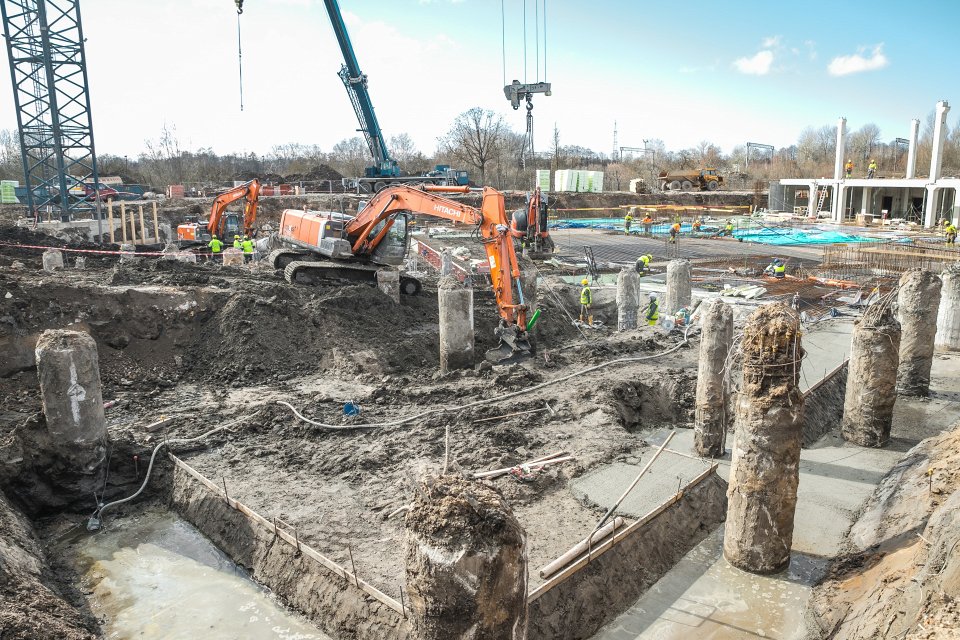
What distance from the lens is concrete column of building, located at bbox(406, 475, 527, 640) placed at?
3.50 meters

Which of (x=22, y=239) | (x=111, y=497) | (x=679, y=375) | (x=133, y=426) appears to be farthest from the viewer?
(x=22, y=239)

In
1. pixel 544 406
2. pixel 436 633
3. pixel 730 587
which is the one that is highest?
pixel 436 633

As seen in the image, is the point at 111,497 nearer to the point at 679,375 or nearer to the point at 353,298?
the point at 353,298

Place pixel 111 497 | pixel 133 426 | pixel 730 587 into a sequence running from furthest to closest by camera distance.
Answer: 1. pixel 133 426
2. pixel 111 497
3. pixel 730 587

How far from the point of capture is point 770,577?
21.9 ft

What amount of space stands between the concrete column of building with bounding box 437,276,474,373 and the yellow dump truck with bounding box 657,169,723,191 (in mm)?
45368

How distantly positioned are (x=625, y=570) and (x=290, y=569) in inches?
133

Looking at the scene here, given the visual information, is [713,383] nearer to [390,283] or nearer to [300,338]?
[300,338]

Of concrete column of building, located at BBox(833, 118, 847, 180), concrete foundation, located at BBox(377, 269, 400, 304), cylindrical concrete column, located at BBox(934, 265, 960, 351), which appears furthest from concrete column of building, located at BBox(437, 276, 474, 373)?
concrete column of building, located at BBox(833, 118, 847, 180)

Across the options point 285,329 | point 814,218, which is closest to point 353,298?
point 285,329

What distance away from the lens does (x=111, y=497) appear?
27.6 feet

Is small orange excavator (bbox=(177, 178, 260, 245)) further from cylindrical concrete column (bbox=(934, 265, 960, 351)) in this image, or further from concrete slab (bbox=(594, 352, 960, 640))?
cylindrical concrete column (bbox=(934, 265, 960, 351))

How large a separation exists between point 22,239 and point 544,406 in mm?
18806

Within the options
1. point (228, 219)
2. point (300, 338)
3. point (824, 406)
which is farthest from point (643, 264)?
point (228, 219)
